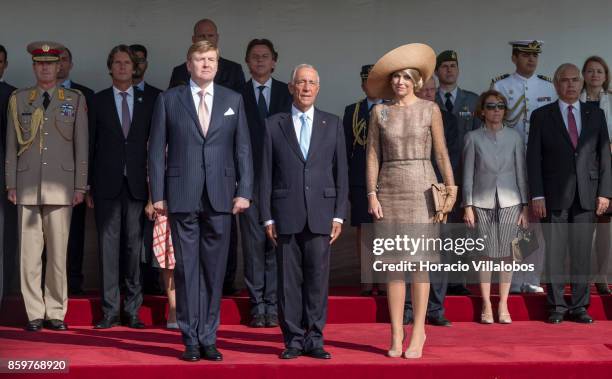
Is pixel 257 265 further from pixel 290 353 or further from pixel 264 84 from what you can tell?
pixel 290 353

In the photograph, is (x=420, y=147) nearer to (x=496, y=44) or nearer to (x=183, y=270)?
(x=183, y=270)

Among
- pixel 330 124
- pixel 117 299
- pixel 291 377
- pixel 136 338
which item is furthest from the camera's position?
pixel 117 299

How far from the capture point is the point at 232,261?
8.04 meters

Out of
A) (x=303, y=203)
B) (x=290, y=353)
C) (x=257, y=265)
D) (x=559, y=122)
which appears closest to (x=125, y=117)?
(x=257, y=265)

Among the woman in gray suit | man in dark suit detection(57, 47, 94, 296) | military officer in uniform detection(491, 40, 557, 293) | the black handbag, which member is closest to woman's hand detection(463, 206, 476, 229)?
the woman in gray suit

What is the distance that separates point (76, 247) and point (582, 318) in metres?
3.55

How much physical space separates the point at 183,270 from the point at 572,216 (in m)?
2.91

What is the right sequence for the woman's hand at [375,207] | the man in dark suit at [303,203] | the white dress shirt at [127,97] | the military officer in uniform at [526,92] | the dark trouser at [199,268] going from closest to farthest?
the dark trouser at [199,268] < the man in dark suit at [303,203] < the woman's hand at [375,207] < the white dress shirt at [127,97] < the military officer in uniform at [526,92]

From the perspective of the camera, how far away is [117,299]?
285 inches

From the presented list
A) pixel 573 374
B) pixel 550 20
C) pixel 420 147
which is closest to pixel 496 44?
pixel 550 20

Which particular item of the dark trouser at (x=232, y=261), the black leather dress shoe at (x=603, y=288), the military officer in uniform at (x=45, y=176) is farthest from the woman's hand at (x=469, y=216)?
the military officer in uniform at (x=45, y=176)

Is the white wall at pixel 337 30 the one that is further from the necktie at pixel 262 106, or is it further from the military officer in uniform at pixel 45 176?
the military officer in uniform at pixel 45 176

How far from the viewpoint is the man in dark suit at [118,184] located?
23.7 feet

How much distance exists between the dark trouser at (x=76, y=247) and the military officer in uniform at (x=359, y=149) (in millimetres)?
1931
